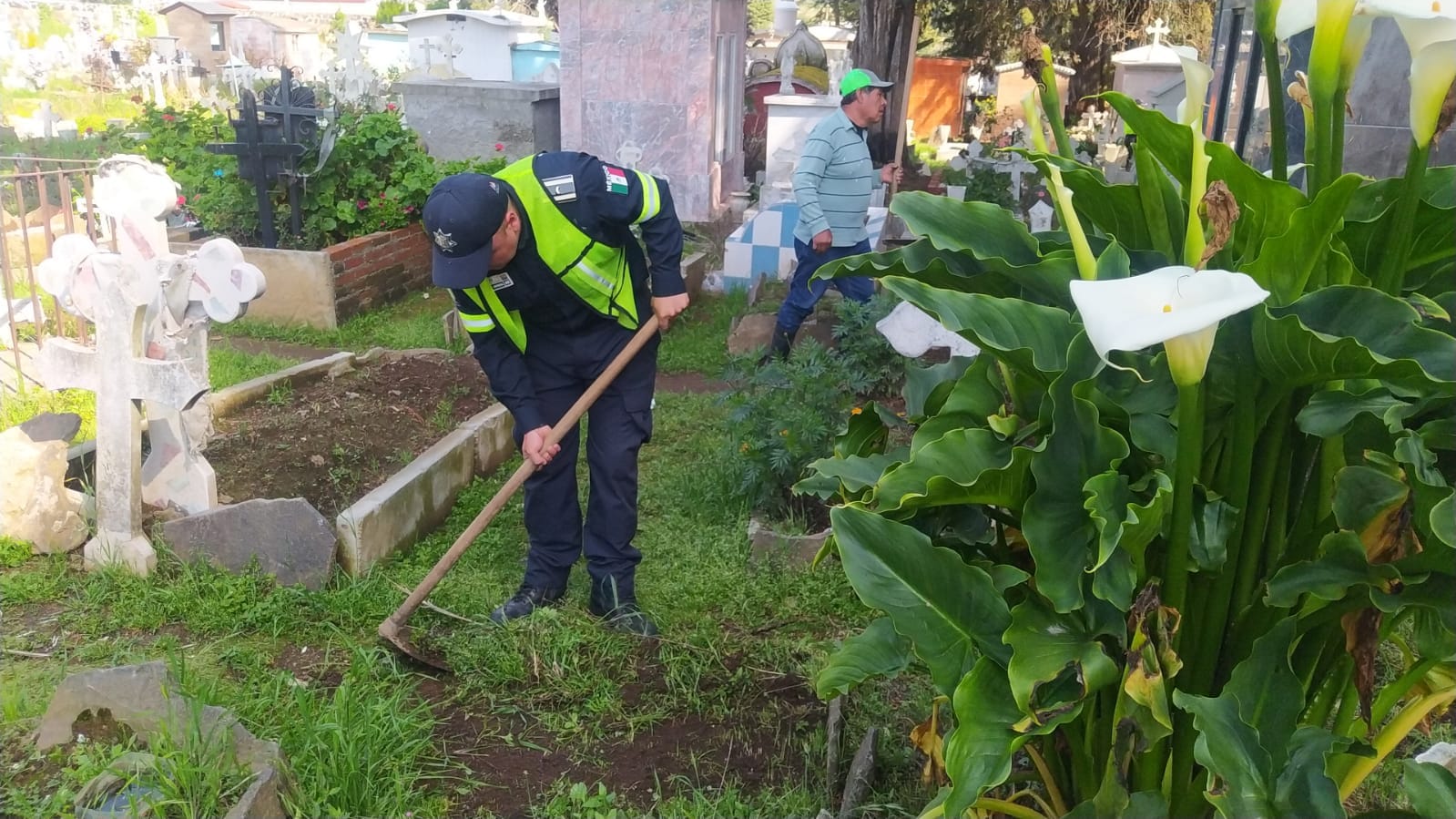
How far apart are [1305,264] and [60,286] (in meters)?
3.41

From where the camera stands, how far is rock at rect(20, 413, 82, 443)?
3.87 m

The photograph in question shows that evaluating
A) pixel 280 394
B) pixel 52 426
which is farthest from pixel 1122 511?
pixel 280 394

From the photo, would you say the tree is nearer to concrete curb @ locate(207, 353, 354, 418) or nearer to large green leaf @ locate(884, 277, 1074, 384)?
concrete curb @ locate(207, 353, 354, 418)

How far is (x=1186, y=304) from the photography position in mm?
1179

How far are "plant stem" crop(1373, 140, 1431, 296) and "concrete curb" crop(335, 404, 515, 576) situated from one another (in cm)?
289

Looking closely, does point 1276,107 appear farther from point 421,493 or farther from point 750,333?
point 750,333

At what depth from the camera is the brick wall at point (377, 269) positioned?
6.56 m

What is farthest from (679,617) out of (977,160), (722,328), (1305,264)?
(977,160)

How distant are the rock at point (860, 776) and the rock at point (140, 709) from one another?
1.16m

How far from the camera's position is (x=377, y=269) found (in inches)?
273

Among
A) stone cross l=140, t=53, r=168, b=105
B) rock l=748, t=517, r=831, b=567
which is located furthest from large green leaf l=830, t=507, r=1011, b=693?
stone cross l=140, t=53, r=168, b=105

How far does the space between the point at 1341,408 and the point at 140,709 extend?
235cm

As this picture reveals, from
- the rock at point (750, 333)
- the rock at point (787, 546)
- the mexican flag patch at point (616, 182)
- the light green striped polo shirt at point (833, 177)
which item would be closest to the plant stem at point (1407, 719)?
the rock at point (787, 546)

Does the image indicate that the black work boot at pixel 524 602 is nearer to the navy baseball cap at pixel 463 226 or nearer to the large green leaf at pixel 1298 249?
the navy baseball cap at pixel 463 226
